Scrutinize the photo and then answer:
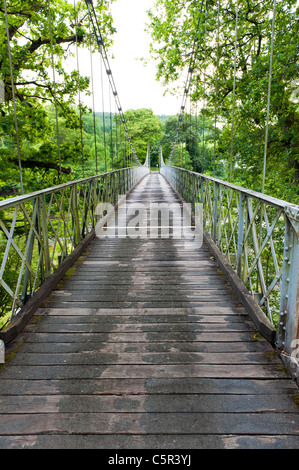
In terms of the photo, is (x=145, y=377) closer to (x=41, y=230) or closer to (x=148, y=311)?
(x=148, y=311)

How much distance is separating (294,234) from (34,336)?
5.05ft

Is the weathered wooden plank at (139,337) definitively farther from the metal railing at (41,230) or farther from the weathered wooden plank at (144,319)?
the metal railing at (41,230)

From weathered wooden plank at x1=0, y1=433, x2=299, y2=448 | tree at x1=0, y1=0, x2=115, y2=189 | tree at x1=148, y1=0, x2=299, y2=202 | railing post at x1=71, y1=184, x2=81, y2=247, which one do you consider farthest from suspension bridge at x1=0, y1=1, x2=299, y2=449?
tree at x1=0, y1=0, x2=115, y2=189

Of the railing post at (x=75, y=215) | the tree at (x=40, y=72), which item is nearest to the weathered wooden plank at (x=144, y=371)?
the railing post at (x=75, y=215)

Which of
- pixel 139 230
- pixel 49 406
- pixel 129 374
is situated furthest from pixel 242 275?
pixel 139 230

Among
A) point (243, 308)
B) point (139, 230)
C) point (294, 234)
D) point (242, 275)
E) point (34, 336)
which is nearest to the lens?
point (294, 234)

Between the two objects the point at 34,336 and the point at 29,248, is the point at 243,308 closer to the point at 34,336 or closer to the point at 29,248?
the point at 34,336

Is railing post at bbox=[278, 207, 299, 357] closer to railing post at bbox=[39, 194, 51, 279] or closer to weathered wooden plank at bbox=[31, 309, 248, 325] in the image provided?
weathered wooden plank at bbox=[31, 309, 248, 325]

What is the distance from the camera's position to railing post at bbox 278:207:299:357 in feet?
5.18

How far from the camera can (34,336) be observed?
2.01 meters

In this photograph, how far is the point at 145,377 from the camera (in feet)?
5.29

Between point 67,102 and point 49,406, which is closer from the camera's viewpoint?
point 49,406

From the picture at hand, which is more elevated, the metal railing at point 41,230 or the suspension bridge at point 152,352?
the metal railing at point 41,230

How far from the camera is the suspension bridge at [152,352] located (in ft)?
4.31
